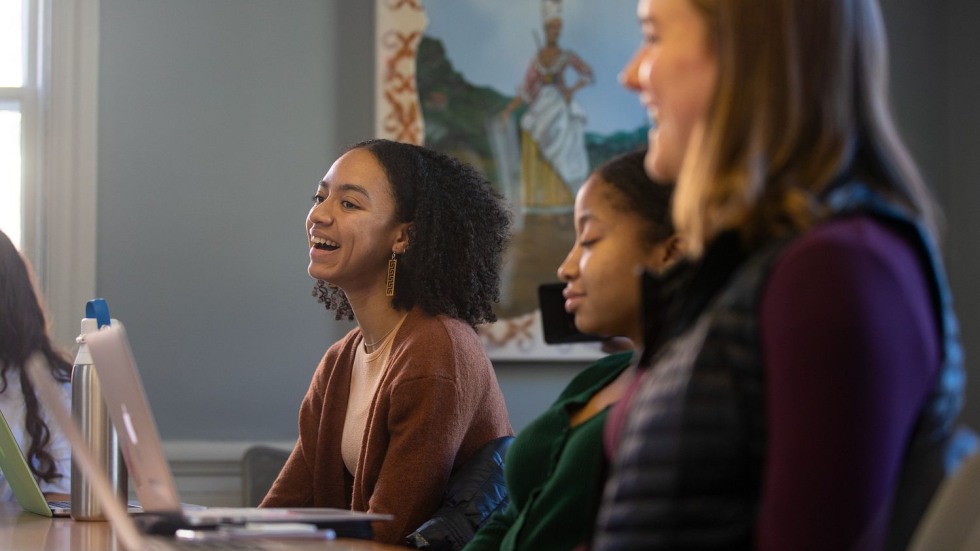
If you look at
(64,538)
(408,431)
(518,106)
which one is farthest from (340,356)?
(518,106)

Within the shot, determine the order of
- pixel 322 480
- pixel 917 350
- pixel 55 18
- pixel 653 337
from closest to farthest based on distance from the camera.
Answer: pixel 917 350 → pixel 653 337 → pixel 322 480 → pixel 55 18

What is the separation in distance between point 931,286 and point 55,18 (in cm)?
304

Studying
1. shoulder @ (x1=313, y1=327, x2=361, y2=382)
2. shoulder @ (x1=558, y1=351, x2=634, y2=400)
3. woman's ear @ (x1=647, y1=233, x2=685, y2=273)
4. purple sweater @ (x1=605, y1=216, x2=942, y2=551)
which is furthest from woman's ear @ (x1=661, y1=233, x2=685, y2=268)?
shoulder @ (x1=313, y1=327, x2=361, y2=382)

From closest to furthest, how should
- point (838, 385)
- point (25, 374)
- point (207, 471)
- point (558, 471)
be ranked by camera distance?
point (838, 385) → point (558, 471) → point (25, 374) → point (207, 471)

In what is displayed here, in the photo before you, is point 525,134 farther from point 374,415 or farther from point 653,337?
point 653,337

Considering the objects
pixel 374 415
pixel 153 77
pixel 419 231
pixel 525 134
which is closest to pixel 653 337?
pixel 374 415


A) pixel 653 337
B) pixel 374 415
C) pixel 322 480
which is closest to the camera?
pixel 653 337

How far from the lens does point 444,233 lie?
7.54ft

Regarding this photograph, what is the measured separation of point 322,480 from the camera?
2.20m

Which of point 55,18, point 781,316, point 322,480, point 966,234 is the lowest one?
point 322,480

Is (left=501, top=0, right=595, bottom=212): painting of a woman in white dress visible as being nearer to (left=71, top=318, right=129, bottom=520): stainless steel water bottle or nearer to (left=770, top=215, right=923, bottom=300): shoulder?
(left=71, top=318, right=129, bottom=520): stainless steel water bottle

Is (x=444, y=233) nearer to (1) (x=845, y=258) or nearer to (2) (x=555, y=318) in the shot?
(2) (x=555, y=318)

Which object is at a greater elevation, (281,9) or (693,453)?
(281,9)

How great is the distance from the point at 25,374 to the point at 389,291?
827mm
